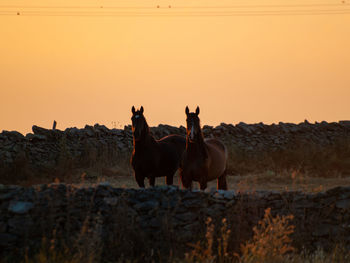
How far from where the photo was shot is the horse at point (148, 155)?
14.3 m

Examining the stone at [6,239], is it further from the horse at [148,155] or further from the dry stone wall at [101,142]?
the dry stone wall at [101,142]

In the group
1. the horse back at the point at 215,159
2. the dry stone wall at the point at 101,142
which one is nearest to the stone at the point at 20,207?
the horse back at the point at 215,159

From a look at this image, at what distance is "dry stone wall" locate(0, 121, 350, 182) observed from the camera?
2158cm

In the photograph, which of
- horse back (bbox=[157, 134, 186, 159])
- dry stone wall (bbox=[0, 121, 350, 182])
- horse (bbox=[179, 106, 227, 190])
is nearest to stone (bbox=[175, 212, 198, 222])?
horse (bbox=[179, 106, 227, 190])

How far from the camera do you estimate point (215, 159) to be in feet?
49.3

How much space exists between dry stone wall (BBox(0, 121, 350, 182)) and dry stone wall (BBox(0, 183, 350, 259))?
11827 millimetres

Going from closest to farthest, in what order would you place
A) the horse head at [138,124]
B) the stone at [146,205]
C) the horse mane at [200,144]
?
1. the stone at [146,205]
2. the horse mane at [200,144]
3. the horse head at [138,124]

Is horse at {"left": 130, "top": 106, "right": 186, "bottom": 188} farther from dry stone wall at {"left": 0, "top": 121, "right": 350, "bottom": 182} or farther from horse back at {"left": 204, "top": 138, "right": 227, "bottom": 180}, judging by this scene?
dry stone wall at {"left": 0, "top": 121, "right": 350, "bottom": 182}

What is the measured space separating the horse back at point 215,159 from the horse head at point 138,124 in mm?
1756

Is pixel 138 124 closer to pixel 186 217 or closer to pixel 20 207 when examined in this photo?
pixel 186 217

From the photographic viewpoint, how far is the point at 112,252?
8875 mm

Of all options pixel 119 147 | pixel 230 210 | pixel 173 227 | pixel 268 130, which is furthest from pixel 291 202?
pixel 268 130

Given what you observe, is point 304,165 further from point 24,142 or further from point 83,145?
point 24,142

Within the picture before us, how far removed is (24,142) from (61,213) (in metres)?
14.1
